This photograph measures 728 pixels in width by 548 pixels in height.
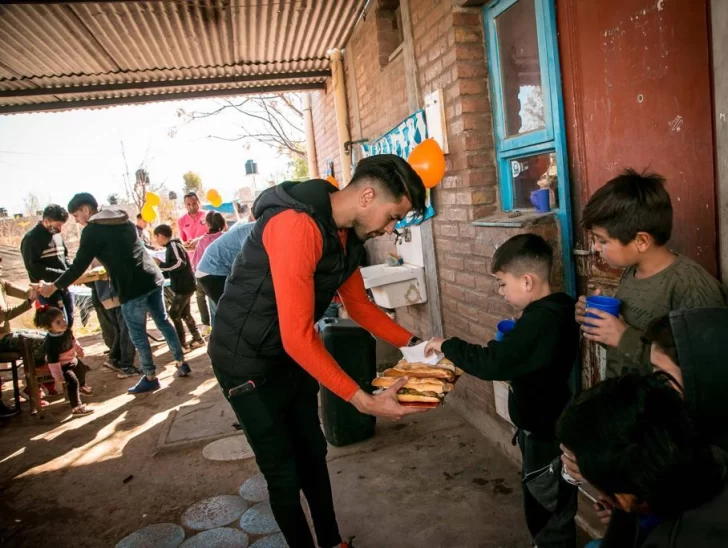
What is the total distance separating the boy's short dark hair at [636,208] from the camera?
5.94 feet

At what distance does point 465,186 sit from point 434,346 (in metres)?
1.53

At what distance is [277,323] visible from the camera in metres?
2.19

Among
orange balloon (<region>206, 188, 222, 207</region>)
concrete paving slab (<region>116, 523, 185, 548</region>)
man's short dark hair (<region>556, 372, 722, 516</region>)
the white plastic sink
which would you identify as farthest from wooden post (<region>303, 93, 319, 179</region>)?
man's short dark hair (<region>556, 372, 722, 516</region>)

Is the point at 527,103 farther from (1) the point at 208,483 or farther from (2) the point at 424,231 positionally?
(1) the point at 208,483

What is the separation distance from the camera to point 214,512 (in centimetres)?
333

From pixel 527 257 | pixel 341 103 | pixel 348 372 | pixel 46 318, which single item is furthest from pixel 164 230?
pixel 527 257

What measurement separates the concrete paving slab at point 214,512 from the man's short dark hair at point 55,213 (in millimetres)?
4492

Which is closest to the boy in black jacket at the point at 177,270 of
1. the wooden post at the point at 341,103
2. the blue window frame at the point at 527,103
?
the wooden post at the point at 341,103

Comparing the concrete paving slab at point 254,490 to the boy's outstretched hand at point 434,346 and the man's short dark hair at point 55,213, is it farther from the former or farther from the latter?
the man's short dark hair at point 55,213

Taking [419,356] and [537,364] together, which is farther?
[419,356]

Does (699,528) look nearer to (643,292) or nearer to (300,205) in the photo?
(643,292)

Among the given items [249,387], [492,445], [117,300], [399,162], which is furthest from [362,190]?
[117,300]

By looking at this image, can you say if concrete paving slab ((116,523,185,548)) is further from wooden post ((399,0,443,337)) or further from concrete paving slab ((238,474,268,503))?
wooden post ((399,0,443,337))

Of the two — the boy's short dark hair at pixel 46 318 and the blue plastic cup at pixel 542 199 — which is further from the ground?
the blue plastic cup at pixel 542 199
